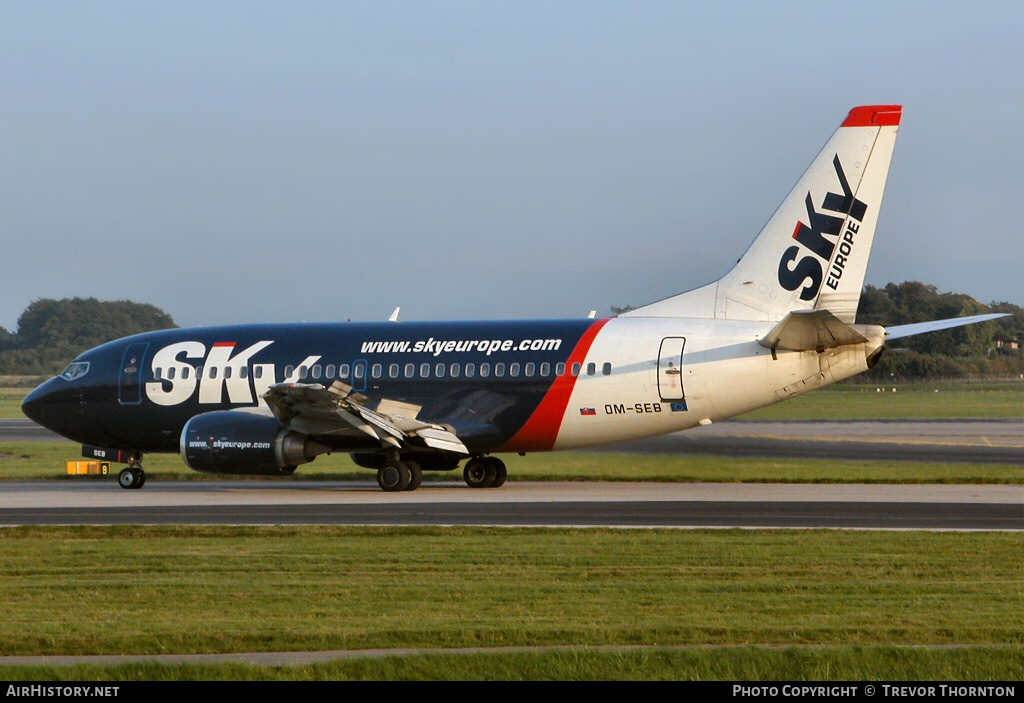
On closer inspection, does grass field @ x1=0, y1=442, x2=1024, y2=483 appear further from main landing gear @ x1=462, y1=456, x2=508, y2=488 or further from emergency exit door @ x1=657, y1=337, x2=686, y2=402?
emergency exit door @ x1=657, y1=337, x2=686, y2=402

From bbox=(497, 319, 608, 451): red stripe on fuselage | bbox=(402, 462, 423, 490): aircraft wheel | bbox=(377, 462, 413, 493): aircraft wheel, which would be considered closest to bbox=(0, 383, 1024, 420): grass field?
bbox=(497, 319, 608, 451): red stripe on fuselage

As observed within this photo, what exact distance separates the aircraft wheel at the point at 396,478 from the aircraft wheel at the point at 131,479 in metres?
6.67

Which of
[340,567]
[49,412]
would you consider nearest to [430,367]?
[49,412]

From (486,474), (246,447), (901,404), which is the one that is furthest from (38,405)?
(901,404)

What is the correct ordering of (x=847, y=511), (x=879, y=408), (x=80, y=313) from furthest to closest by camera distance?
(x=80, y=313) → (x=879, y=408) → (x=847, y=511)

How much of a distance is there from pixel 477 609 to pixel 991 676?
5.24 metres

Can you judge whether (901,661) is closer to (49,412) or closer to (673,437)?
(49,412)

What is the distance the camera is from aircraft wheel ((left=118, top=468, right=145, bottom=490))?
3158 cm

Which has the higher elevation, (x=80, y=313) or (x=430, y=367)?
(x=80, y=313)

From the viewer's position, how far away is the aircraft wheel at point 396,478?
29562 mm

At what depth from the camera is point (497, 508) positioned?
24.2 meters

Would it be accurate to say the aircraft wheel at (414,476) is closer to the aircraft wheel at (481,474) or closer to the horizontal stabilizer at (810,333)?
the aircraft wheel at (481,474)

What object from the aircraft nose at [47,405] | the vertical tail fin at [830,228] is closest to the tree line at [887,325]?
the vertical tail fin at [830,228]

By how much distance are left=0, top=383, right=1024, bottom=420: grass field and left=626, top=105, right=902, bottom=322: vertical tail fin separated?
23.5 meters
